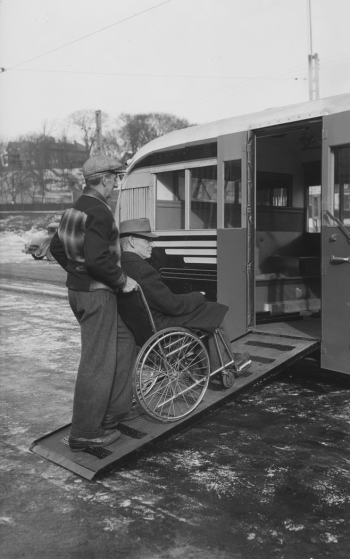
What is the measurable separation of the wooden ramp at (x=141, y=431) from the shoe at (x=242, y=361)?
95mm

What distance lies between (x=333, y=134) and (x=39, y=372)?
13.0 ft

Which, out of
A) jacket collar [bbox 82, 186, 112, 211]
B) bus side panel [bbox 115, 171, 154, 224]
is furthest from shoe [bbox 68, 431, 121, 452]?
Answer: bus side panel [bbox 115, 171, 154, 224]

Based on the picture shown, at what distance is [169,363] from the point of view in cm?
451

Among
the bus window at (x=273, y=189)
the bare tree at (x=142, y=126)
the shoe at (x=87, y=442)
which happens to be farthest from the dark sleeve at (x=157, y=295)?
the bare tree at (x=142, y=126)

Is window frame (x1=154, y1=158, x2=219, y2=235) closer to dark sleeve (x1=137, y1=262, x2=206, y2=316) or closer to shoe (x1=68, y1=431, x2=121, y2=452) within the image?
dark sleeve (x1=137, y1=262, x2=206, y2=316)

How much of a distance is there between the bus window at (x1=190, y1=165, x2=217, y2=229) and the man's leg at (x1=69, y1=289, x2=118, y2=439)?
3.12m

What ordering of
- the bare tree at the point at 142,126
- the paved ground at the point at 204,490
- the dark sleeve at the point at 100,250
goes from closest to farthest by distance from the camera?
the paved ground at the point at 204,490 → the dark sleeve at the point at 100,250 → the bare tree at the point at 142,126

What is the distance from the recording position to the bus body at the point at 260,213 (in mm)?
5434

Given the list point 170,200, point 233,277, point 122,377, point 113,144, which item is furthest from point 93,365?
point 113,144

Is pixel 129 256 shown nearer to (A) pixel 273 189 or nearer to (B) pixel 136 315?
(B) pixel 136 315

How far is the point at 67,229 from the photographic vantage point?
13.3ft

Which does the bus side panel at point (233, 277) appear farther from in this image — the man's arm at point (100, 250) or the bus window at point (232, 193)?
the man's arm at point (100, 250)

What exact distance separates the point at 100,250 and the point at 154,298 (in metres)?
0.78

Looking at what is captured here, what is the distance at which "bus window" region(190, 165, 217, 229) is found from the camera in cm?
694
